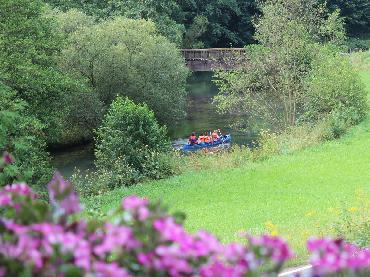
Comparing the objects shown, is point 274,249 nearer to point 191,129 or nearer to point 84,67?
point 84,67

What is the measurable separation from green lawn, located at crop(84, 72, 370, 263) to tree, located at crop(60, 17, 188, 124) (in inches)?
501

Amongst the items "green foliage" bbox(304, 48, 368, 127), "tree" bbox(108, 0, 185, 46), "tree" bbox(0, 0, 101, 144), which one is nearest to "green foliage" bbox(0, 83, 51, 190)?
"tree" bbox(0, 0, 101, 144)

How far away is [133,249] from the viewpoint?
2139mm

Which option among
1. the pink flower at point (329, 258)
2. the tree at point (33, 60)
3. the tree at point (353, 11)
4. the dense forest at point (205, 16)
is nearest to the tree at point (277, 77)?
the tree at point (33, 60)

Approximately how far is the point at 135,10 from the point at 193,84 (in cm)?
1523

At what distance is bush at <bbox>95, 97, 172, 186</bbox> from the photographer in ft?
75.4

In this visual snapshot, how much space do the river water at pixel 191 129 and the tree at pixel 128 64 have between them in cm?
289

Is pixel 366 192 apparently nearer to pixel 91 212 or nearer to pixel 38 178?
pixel 38 178

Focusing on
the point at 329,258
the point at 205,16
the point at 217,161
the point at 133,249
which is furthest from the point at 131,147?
the point at 205,16

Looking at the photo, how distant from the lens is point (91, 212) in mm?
4102

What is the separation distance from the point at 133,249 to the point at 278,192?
16.0 m

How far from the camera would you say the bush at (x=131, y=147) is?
22984 mm

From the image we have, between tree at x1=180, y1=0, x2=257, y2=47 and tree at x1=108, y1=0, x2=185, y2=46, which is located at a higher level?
tree at x1=108, y1=0, x2=185, y2=46

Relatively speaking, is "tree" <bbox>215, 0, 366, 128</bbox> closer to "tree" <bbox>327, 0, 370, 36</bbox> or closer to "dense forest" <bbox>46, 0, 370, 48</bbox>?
"dense forest" <bbox>46, 0, 370, 48</bbox>
